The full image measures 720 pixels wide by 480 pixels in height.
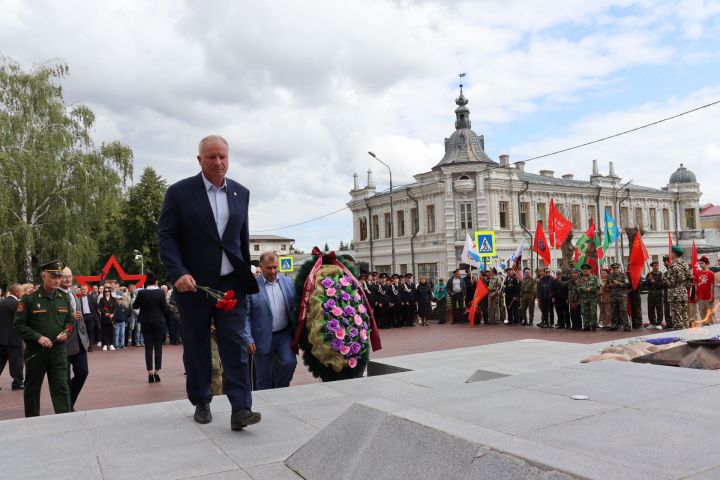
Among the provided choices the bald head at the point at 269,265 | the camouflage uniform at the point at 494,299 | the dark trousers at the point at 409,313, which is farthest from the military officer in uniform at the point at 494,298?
the bald head at the point at 269,265

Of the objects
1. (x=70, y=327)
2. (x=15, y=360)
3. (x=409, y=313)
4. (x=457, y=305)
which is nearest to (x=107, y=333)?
(x=15, y=360)

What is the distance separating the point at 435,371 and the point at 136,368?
7850 mm

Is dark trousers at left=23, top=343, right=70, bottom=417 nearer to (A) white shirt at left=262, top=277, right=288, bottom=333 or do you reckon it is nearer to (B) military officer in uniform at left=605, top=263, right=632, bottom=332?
(A) white shirt at left=262, top=277, right=288, bottom=333

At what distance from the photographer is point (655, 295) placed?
52.6ft

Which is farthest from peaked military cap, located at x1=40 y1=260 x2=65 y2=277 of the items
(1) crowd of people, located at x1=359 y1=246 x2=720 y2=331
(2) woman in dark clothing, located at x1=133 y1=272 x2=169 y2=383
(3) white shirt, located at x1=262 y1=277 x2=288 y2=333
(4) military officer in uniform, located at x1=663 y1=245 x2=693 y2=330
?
(4) military officer in uniform, located at x1=663 y1=245 x2=693 y2=330

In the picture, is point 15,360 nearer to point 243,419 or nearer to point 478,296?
point 243,419

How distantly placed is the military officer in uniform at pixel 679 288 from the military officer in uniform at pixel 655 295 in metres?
1.29

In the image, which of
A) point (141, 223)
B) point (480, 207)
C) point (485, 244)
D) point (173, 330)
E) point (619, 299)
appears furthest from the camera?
point (141, 223)

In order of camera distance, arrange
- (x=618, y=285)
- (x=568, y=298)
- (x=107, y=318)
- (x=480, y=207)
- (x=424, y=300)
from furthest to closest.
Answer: (x=480, y=207) < (x=424, y=300) < (x=107, y=318) < (x=568, y=298) < (x=618, y=285)

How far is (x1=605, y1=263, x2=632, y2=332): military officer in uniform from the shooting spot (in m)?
15.9

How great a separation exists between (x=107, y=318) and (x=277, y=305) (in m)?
12.7

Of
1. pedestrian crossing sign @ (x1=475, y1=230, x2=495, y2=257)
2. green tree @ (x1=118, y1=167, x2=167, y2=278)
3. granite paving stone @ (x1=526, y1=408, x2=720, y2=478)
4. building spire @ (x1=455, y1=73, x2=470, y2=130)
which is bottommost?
granite paving stone @ (x1=526, y1=408, x2=720, y2=478)

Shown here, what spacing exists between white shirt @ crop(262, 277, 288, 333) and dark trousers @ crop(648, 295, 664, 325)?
40.1 ft

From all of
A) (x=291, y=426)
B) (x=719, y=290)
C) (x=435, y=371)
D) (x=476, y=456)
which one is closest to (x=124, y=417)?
(x=291, y=426)
